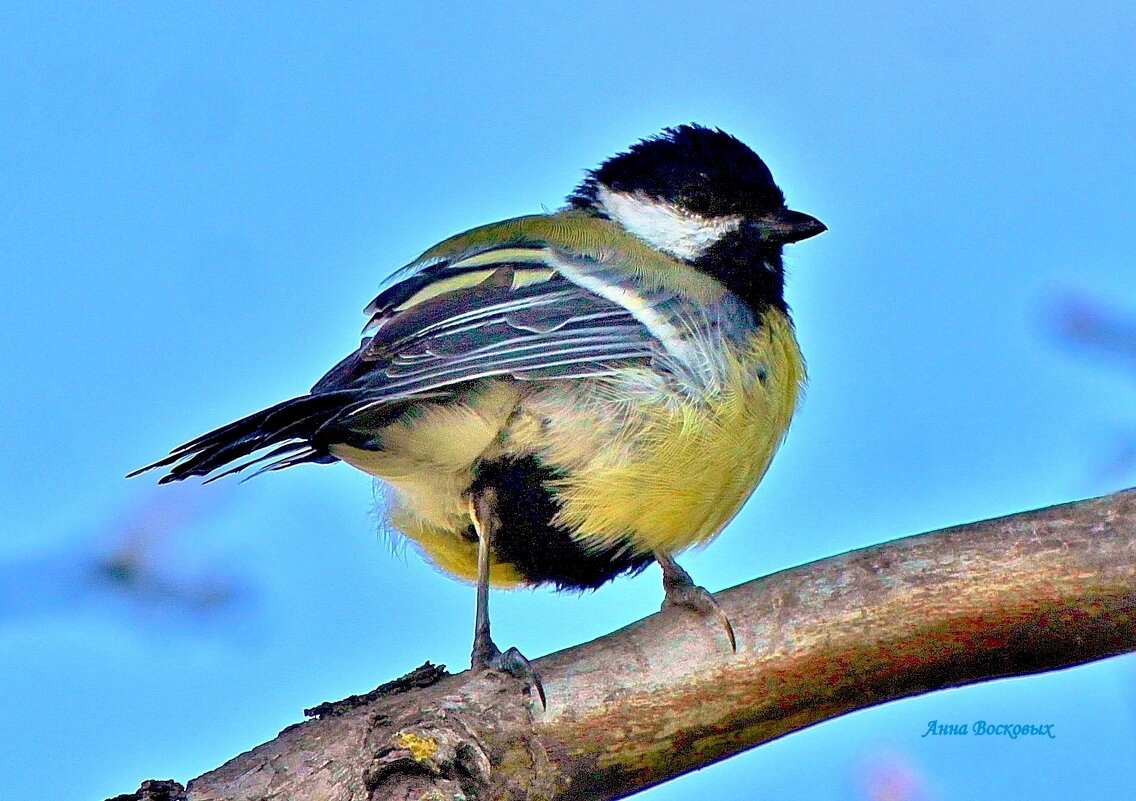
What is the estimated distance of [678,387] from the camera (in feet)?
10.5

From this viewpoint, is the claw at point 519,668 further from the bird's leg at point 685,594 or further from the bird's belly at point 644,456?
the bird's belly at point 644,456

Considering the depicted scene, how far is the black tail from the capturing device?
269 centimetres

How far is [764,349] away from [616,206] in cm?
93

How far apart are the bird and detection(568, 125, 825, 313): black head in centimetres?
24

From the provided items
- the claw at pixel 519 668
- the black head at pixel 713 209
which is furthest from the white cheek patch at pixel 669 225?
the claw at pixel 519 668

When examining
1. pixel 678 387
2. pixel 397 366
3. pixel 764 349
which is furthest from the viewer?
Result: pixel 764 349

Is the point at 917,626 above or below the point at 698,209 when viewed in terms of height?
below

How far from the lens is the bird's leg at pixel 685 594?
2.72 m

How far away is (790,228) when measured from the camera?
3.81 metres

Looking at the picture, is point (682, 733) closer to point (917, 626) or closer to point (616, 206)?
point (917, 626)

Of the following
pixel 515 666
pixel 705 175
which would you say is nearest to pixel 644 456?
pixel 515 666

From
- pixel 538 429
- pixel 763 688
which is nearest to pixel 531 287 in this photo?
pixel 538 429

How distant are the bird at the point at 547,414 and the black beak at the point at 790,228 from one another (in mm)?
307

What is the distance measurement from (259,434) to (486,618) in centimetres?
77
